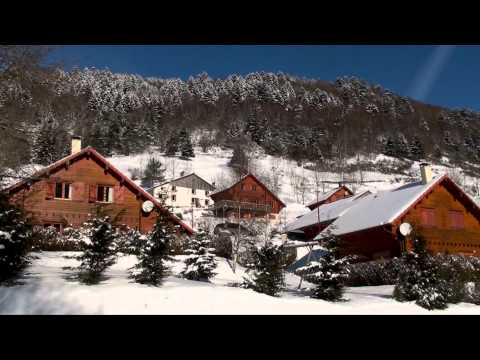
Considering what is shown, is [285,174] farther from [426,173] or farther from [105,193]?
[105,193]

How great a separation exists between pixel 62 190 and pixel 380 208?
21048 millimetres

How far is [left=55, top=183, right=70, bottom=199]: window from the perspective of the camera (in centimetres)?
2770

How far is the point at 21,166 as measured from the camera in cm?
1361

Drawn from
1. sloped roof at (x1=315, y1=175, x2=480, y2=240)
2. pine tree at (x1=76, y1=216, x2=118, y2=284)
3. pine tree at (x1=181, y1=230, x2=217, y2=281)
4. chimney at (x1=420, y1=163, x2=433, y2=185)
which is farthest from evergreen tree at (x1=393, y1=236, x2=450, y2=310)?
chimney at (x1=420, y1=163, x2=433, y2=185)

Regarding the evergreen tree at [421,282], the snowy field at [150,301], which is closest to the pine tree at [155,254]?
the snowy field at [150,301]

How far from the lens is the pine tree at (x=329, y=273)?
14328 millimetres

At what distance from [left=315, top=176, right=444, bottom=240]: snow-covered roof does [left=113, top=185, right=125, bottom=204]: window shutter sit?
46.4 ft

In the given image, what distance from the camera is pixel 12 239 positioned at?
12789 mm

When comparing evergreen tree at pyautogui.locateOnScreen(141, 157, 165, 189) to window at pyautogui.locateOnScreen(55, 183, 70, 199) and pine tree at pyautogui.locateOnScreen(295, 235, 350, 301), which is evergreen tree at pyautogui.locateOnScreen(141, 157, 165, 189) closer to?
window at pyautogui.locateOnScreen(55, 183, 70, 199)

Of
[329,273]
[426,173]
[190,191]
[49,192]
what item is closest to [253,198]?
[190,191]

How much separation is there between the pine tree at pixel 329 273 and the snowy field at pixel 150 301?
0.49 metres
